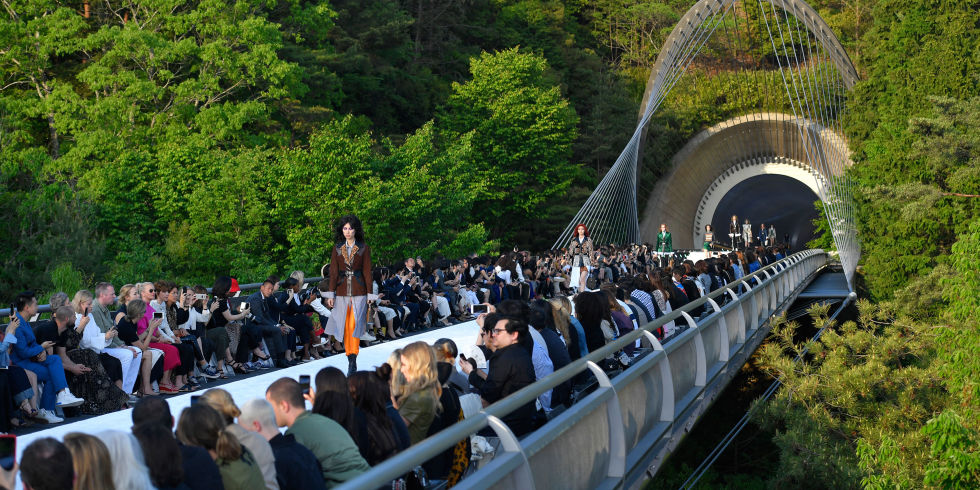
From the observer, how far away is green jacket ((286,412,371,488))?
16.0 feet

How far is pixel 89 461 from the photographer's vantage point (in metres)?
3.52

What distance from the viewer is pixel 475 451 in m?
6.43

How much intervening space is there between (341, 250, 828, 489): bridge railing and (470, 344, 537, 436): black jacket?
63cm

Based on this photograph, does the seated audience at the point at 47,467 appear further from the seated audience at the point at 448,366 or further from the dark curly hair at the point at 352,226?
the dark curly hair at the point at 352,226

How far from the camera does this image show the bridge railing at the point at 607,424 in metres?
4.36

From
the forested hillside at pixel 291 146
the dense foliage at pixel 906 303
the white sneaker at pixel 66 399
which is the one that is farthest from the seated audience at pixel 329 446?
the forested hillside at pixel 291 146

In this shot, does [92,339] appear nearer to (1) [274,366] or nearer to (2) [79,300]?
(2) [79,300]

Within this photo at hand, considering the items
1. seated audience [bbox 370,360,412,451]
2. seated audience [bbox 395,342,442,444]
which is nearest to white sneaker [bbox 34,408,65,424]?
seated audience [bbox 370,360,412,451]

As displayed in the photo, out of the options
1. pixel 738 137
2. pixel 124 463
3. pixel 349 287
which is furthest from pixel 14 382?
pixel 738 137

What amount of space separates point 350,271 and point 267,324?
279cm

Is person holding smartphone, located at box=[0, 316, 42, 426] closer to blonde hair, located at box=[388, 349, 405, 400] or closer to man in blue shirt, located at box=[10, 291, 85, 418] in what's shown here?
man in blue shirt, located at box=[10, 291, 85, 418]

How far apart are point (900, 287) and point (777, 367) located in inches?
690

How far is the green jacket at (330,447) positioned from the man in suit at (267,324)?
7.77 meters

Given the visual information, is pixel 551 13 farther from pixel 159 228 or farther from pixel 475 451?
pixel 475 451
